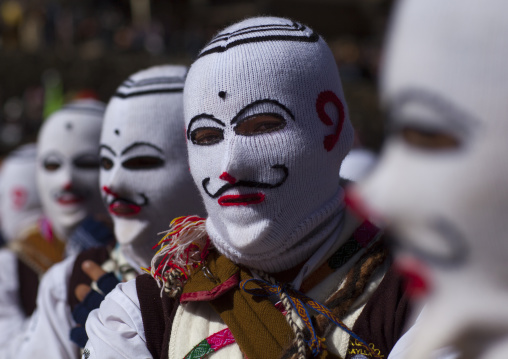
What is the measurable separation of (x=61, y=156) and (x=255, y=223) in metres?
2.35

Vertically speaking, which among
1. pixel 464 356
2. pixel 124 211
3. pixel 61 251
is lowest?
pixel 61 251

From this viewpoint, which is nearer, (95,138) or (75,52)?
(95,138)

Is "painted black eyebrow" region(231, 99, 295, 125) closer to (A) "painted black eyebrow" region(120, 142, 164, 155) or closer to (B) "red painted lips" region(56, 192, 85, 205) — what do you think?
(A) "painted black eyebrow" region(120, 142, 164, 155)

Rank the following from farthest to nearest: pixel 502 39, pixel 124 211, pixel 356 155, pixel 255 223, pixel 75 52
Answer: pixel 75 52
pixel 356 155
pixel 124 211
pixel 255 223
pixel 502 39

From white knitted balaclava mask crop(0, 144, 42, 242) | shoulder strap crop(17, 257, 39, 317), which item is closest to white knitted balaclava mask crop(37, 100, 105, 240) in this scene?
shoulder strap crop(17, 257, 39, 317)

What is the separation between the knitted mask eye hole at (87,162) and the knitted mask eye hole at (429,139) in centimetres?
314

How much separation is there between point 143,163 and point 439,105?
6.85 ft

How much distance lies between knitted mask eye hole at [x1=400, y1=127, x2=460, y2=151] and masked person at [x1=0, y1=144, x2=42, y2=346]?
3125mm

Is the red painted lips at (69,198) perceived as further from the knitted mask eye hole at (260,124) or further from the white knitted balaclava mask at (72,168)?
the knitted mask eye hole at (260,124)

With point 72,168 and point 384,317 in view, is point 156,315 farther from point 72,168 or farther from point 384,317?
point 72,168

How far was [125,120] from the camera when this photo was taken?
2930 mm

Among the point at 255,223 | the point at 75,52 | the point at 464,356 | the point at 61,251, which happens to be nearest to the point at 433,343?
the point at 464,356

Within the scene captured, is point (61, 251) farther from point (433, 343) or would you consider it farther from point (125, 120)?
point (433, 343)

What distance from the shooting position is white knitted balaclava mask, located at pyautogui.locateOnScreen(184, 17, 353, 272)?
1.98 m
